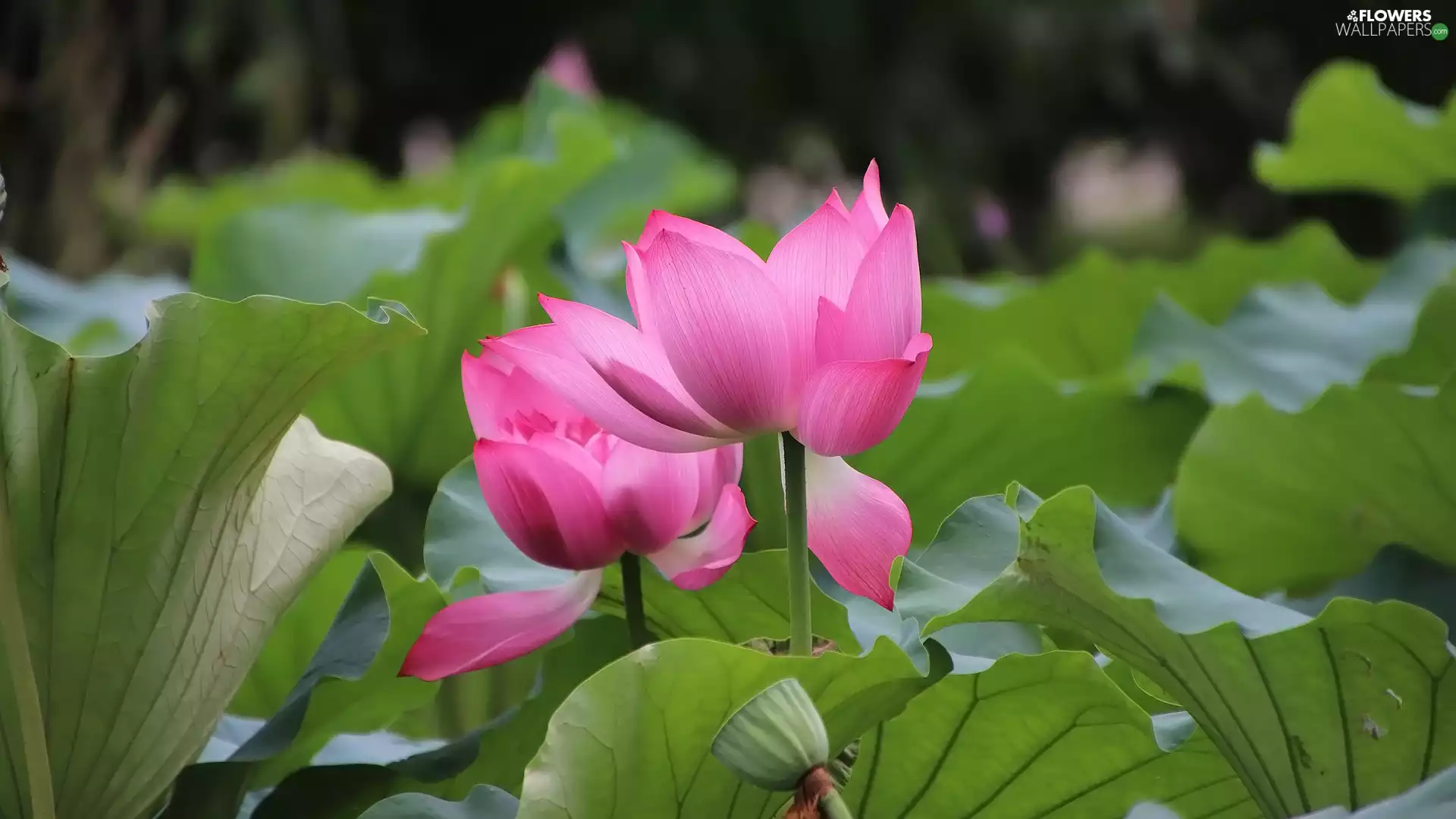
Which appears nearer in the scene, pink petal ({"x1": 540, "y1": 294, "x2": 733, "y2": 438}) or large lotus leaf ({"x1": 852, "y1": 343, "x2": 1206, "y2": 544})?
pink petal ({"x1": 540, "y1": 294, "x2": 733, "y2": 438})

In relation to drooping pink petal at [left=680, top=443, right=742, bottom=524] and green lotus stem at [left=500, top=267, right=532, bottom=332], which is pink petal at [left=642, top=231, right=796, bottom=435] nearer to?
drooping pink petal at [left=680, top=443, right=742, bottom=524]

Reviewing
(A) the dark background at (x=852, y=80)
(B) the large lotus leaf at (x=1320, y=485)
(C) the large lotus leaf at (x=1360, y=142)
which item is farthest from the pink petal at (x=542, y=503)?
(A) the dark background at (x=852, y=80)

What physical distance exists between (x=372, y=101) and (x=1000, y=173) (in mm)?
2142

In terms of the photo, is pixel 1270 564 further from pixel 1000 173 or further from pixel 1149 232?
pixel 1149 232

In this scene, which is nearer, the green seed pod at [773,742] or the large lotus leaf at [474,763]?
the green seed pod at [773,742]

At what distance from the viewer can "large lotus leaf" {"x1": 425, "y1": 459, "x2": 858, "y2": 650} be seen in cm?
53

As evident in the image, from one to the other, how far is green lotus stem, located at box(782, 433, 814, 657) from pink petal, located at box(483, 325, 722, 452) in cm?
3

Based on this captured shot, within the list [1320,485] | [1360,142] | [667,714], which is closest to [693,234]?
[667,714]

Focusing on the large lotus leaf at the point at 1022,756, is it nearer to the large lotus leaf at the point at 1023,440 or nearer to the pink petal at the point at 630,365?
the pink petal at the point at 630,365

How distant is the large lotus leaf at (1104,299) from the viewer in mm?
1120

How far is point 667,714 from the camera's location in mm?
399

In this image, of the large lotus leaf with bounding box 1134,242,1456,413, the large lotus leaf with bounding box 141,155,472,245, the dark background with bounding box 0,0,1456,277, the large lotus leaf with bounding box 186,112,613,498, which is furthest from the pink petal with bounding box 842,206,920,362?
the dark background with bounding box 0,0,1456,277

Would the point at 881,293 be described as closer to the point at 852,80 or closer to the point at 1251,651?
the point at 1251,651

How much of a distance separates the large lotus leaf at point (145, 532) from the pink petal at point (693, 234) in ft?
0.30
